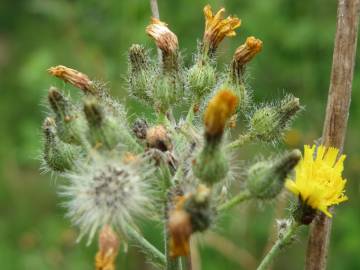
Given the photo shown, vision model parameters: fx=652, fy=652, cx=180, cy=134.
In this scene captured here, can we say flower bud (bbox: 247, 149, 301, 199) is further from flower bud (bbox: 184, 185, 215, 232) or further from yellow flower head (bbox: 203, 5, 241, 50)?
yellow flower head (bbox: 203, 5, 241, 50)

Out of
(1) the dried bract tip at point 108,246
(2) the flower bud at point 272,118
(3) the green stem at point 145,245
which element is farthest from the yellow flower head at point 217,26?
(1) the dried bract tip at point 108,246

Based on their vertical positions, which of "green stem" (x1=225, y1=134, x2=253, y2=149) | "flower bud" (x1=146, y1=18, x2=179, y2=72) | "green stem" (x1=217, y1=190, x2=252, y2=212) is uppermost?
"flower bud" (x1=146, y1=18, x2=179, y2=72)

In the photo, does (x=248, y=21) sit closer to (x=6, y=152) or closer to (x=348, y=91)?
(x=348, y=91)

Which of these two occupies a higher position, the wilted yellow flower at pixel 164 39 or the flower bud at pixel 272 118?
the wilted yellow flower at pixel 164 39

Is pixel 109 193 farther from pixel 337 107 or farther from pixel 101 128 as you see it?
pixel 337 107

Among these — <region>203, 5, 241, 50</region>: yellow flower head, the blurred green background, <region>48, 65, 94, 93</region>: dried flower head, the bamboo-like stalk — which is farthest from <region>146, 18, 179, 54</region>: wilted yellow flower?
the blurred green background

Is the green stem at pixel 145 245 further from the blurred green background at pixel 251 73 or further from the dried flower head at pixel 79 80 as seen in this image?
the blurred green background at pixel 251 73
